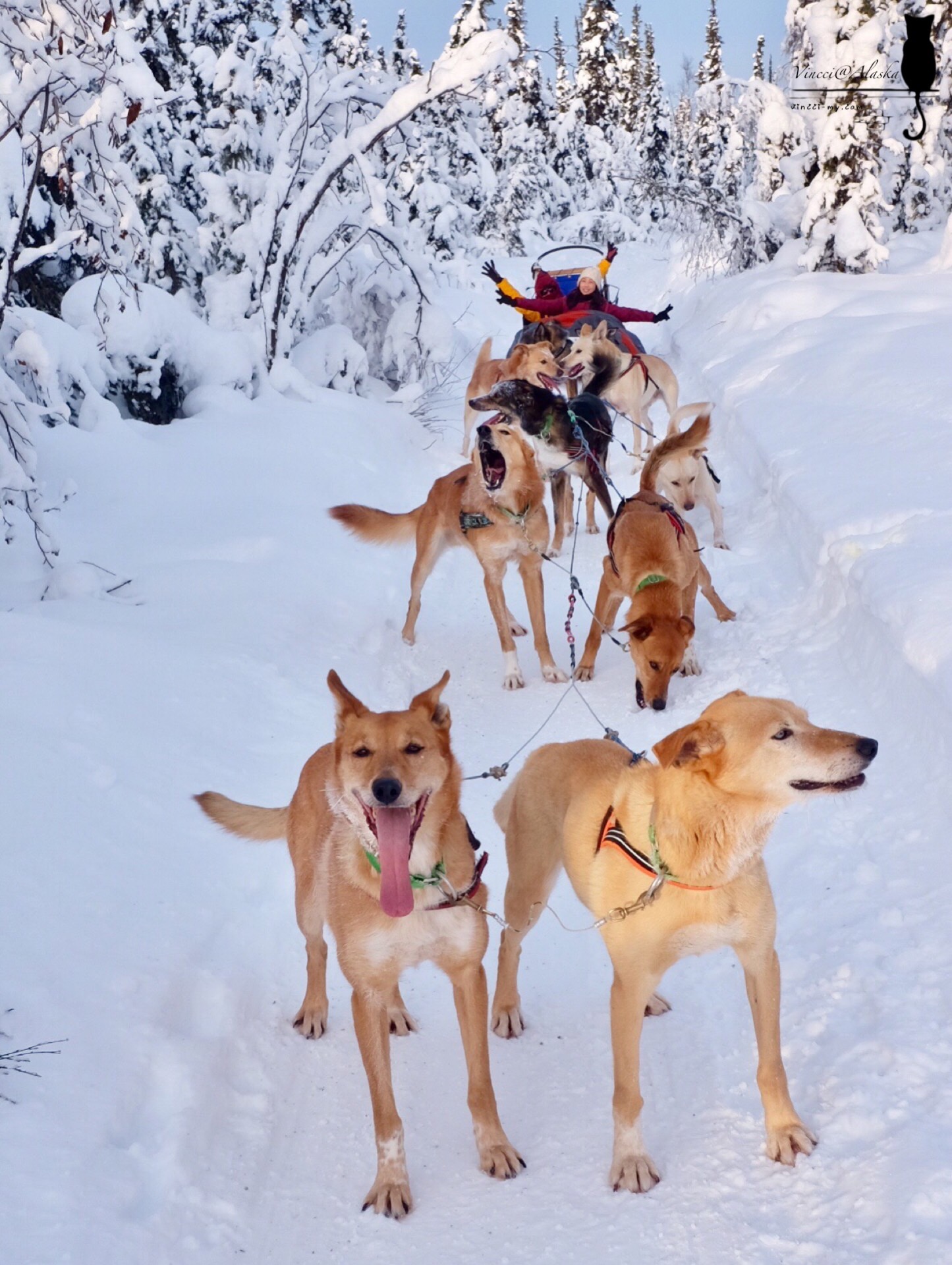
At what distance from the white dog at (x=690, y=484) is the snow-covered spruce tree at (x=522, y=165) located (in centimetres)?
2998

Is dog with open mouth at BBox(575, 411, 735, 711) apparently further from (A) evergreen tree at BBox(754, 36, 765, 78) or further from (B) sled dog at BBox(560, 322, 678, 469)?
(A) evergreen tree at BBox(754, 36, 765, 78)

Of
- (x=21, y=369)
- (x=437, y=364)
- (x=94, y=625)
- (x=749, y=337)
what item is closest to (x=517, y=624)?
(x=94, y=625)

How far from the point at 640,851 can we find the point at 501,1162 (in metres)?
1.03

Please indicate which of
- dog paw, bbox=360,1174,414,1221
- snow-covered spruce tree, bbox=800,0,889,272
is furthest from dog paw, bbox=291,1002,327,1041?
snow-covered spruce tree, bbox=800,0,889,272

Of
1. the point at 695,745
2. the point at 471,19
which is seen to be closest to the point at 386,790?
the point at 695,745

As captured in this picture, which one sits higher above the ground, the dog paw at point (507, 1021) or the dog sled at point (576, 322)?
the dog sled at point (576, 322)

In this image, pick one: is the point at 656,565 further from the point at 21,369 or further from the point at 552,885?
the point at 21,369

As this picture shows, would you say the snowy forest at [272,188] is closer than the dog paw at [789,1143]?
No

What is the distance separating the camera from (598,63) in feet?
142

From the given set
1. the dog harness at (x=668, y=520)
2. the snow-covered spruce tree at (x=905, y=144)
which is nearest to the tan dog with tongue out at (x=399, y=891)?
the dog harness at (x=668, y=520)

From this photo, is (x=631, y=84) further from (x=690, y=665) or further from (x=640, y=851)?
(x=640, y=851)

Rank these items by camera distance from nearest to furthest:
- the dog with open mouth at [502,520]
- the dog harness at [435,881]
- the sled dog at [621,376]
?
the dog harness at [435,881], the dog with open mouth at [502,520], the sled dog at [621,376]

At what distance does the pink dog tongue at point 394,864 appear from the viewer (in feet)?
9.49

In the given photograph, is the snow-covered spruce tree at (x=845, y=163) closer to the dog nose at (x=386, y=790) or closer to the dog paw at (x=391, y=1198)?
the dog nose at (x=386, y=790)
